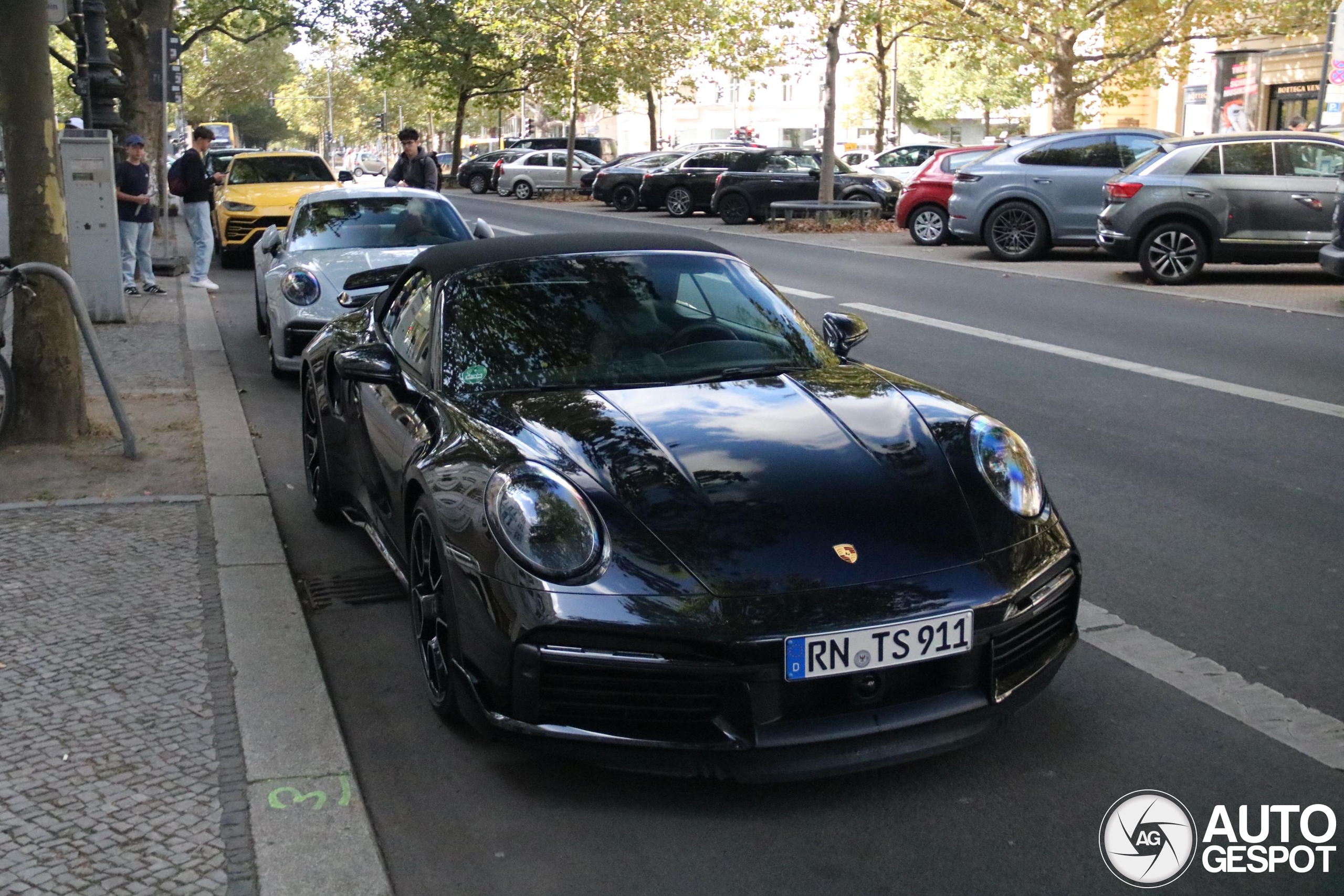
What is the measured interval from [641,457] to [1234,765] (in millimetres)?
1783

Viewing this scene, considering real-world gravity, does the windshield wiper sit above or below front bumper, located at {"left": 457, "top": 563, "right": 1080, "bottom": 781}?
above

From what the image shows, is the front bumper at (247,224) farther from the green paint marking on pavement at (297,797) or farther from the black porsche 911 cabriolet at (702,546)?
the green paint marking on pavement at (297,797)

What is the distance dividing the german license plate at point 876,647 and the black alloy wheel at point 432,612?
1.04 m

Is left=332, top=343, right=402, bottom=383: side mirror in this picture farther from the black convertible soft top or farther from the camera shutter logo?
the camera shutter logo

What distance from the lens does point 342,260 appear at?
10.6 metres

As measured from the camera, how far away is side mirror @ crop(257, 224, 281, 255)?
11977 mm

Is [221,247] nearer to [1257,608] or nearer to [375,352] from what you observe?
[375,352]

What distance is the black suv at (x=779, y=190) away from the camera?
2889cm

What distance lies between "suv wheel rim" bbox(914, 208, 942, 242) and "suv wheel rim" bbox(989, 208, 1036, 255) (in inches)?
112

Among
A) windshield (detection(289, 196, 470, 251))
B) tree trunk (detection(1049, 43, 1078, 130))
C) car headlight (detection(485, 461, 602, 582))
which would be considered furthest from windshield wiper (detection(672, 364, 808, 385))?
tree trunk (detection(1049, 43, 1078, 130))

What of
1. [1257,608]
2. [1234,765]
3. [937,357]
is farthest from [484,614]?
[937,357]

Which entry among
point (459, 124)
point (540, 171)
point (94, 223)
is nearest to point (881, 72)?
point (540, 171)

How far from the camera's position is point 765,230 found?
2647cm

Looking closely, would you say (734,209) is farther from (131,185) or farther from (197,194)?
(131,185)
